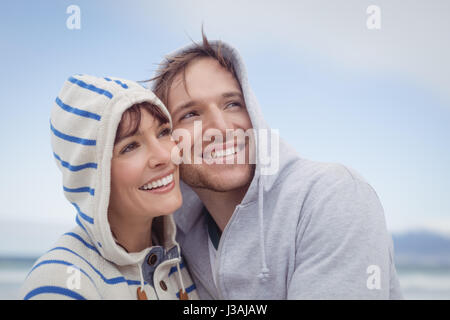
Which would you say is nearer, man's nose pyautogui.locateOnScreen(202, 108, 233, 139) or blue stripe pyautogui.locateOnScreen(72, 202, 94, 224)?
blue stripe pyautogui.locateOnScreen(72, 202, 94, 224)

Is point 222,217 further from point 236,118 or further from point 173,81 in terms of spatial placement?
point 173,81

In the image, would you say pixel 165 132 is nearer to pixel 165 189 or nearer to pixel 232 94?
pixel 165 189

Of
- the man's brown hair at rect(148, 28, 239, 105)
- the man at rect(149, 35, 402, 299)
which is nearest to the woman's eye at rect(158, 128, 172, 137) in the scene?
the man at rect(149, 35, 402, 299)

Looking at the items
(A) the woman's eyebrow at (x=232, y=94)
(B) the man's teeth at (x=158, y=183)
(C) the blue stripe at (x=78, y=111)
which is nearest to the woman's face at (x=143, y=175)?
(B) the man's teeth at (x=158, y=183)

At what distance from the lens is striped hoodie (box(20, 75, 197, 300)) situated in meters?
1.33

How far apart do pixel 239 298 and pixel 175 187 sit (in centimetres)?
53

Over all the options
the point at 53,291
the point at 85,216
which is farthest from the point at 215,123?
the point at 53,291

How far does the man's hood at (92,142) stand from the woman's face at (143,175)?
0.07 m

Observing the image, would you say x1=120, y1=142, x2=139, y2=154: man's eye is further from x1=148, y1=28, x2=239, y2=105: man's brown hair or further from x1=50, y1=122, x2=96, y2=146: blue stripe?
x1=148, y1=28, x2=239, y2=105: man's brown hair

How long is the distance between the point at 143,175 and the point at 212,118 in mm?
438

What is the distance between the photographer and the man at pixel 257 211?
53.2 inches

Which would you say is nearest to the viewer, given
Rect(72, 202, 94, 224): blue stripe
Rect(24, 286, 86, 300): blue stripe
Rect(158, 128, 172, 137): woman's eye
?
Rect(24, 286, 86, 300): blue stripe


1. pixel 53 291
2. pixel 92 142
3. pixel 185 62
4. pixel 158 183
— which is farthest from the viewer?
pixel 185 62

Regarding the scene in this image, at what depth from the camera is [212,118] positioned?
1.76m
